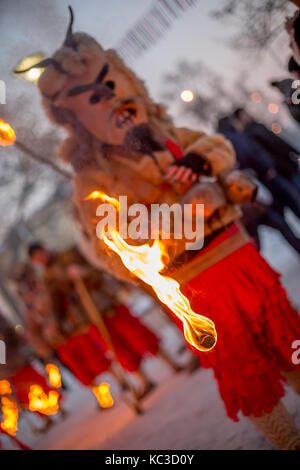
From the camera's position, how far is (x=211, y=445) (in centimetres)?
164

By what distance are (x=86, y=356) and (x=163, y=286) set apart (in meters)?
2.70

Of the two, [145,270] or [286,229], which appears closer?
Answer: [145,270]

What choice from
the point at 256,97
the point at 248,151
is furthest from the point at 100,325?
the point at 256,97

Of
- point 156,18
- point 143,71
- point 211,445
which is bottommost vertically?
point 211,445

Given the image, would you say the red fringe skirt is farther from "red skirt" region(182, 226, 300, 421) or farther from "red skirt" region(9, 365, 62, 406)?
"red skirt" region(182, 226, 300, 421)

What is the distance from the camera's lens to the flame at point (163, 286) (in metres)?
0.98

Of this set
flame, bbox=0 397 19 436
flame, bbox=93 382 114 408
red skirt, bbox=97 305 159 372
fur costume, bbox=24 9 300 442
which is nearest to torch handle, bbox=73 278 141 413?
red skirt, bbox=97 305 159 372

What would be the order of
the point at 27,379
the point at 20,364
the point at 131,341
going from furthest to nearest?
the point at 20,364, the point at 27,379, the point at 131,341

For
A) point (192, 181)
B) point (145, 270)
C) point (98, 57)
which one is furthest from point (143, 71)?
point (145, 270)

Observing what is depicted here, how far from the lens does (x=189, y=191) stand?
1.29 m

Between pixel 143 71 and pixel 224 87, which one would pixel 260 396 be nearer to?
pixel 143 71

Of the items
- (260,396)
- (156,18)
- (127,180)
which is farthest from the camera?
(127,180)

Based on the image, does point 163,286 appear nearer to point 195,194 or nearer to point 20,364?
point 195,194

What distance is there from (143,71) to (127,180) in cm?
46
